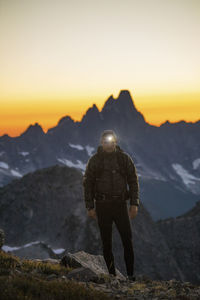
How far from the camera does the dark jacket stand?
31.7 feet

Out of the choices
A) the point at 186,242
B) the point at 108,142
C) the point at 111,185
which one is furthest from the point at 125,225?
the point at 186,242

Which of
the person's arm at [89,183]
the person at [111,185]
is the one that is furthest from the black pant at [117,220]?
the person's arm at [89,183]

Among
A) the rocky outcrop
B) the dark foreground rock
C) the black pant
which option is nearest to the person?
the black pant

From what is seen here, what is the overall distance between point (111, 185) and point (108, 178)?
0.20 m

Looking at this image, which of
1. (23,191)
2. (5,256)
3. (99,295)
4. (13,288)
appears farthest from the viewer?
(23,191)

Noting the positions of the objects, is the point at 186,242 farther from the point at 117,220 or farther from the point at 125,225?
the point at 117,220

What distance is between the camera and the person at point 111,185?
9.67 metres

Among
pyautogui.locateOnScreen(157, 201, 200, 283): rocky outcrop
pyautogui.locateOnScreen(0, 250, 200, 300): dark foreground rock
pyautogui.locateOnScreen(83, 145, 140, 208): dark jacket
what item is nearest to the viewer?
pyautogui.locateOnScreen(0, 250, 200, 300): dark foreground rock

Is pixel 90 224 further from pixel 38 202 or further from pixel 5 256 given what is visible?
pixel 5 256

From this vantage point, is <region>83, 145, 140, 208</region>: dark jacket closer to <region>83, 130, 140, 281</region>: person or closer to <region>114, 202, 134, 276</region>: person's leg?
<region>83, 130, 140, 281</region>: person

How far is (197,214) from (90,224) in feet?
160

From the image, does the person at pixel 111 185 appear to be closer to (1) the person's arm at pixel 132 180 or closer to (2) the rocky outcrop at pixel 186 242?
(1) the person's arm at pixel 132 180

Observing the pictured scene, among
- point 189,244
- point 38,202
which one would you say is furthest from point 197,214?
point 38,202

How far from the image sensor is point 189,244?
12162 cm
